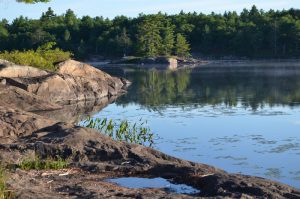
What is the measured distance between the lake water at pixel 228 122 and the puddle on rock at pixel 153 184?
3.61m

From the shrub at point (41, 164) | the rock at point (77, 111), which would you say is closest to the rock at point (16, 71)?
the rock at point (77, 111)

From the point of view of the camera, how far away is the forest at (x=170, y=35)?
112 metres

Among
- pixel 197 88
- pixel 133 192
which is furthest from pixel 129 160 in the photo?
pixel 197 88

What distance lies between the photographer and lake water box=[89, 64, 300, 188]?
1614cm

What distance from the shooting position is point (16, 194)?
8.56m

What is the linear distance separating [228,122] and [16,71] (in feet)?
46.4

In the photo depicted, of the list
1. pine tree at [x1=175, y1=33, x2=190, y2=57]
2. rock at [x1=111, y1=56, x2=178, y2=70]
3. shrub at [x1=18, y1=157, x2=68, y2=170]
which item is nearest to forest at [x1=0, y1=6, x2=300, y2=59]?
pine tree at [x1=175, y1=33, x2=190, y2=57]

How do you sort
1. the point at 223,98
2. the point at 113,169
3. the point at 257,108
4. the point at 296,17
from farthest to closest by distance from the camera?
the point at 296,17 < the point at 223,98 < the point at 257,108 < the point at 113,169

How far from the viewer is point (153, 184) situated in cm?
1139

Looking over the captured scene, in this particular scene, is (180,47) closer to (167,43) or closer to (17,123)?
(167,43)

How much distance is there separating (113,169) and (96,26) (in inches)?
4961

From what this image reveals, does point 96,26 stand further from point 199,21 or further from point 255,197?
point 255,197

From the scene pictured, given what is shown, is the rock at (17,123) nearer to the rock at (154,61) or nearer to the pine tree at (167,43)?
the rock at (154,61)

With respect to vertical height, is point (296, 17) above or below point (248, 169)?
above
